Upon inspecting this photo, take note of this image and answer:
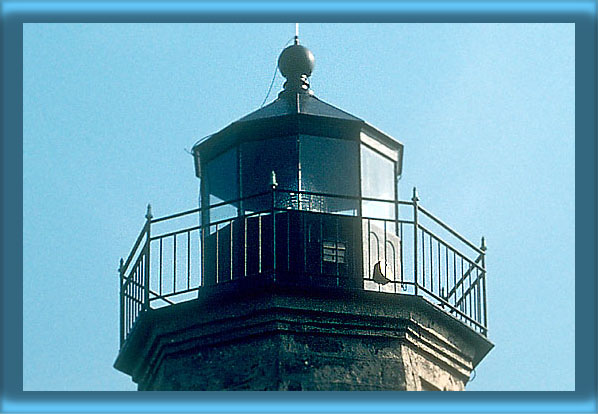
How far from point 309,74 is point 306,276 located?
2.64 meters

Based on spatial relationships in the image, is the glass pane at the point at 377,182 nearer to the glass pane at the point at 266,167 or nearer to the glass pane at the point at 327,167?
the glass pane at the point at 327,167

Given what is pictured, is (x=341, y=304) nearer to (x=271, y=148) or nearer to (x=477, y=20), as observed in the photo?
(x=271, y=148)

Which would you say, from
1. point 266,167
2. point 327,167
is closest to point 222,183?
point 266,167

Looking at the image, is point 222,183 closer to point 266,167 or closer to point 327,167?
point 266,167

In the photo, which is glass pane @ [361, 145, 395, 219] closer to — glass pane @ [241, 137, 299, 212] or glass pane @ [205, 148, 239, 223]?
glass pane @ [241, 137, 299, 212]

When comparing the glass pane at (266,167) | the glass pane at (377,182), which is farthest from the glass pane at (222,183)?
the glass pane at (377,182)

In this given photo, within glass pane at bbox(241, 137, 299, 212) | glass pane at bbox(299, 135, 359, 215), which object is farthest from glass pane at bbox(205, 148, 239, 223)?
glass pane at bbox(299, 135, 359, 215)

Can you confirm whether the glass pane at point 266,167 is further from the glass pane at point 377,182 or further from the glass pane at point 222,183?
the glass pane at point 377,182

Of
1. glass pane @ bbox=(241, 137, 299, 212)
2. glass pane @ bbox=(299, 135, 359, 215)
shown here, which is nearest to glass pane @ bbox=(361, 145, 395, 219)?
glass pane @ bbox=(299, 135, 359, 215)

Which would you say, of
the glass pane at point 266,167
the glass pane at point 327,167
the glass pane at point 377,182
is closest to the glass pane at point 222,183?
the glass pane at point 266,167

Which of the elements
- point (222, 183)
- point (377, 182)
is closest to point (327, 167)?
point (377, 182)

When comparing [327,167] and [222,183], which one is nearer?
[327,167]

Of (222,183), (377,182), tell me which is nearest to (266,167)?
(222,183)

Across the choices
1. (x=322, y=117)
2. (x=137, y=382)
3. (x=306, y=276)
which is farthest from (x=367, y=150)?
(x=137, y=382)
